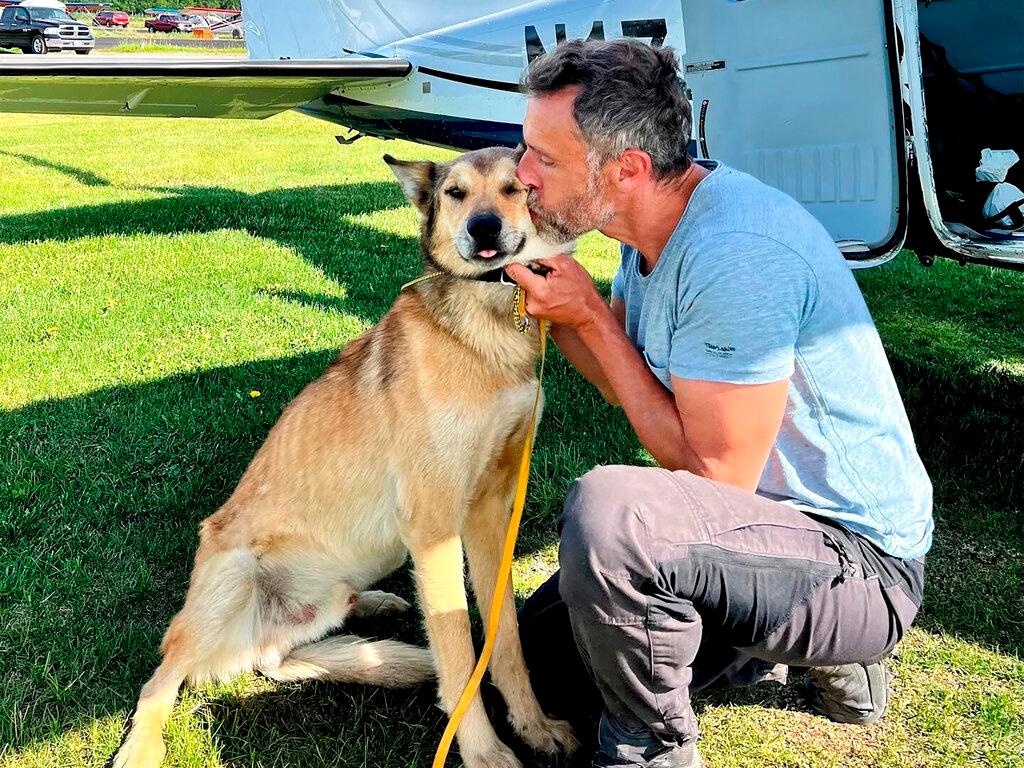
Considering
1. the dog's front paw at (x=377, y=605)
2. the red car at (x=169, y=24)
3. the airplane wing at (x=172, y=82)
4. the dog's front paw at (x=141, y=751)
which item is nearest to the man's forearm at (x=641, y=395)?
the dog's front paw at (x=377, y=605)

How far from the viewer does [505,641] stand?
2.56m

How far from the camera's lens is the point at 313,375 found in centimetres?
473

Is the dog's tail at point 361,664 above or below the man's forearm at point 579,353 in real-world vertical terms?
below

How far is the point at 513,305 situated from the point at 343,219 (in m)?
6.34

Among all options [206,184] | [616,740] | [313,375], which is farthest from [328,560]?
[206,184]

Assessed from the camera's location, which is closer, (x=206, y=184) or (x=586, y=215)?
(x=586, y=215)

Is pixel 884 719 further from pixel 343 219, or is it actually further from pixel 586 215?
pixel 343 219

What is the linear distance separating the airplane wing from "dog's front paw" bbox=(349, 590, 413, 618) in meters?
5.83

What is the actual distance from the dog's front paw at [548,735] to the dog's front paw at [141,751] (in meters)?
0.96

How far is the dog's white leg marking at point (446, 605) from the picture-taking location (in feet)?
7.91

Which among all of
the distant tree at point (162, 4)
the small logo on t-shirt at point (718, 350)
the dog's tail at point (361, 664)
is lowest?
the dog's tail at point (361, 664)

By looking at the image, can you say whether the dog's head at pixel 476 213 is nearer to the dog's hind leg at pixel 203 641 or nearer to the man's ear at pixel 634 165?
the man's ear at pixel 634 165

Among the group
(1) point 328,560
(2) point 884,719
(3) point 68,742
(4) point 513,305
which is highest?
(4) point 513,305

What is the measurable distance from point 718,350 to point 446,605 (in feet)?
3.38
